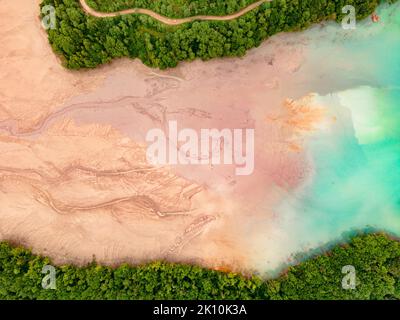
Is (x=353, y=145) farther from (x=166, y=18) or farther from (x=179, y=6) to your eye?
(x=166, y=18)

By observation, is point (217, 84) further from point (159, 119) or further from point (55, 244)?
point (55, 244)

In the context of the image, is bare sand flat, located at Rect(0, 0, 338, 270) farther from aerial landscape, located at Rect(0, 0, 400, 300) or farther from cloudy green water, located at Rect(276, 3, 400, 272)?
cloudy green water, located at Rect(276, 3, 400, 272)

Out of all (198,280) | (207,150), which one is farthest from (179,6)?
(198,280)

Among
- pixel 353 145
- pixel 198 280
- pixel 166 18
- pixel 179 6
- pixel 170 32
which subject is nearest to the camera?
pixel 179 6

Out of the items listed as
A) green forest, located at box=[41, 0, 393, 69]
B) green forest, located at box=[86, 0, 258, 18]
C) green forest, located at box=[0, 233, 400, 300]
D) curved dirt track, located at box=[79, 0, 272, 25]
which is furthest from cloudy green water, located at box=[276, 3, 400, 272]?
green forest, located at box=[86, 0, 258, 18]

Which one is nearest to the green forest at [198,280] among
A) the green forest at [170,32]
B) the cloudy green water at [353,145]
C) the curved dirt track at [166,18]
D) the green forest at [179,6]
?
the cloudy green water at [353,145]

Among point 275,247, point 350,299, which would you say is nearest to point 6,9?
point 275,247
